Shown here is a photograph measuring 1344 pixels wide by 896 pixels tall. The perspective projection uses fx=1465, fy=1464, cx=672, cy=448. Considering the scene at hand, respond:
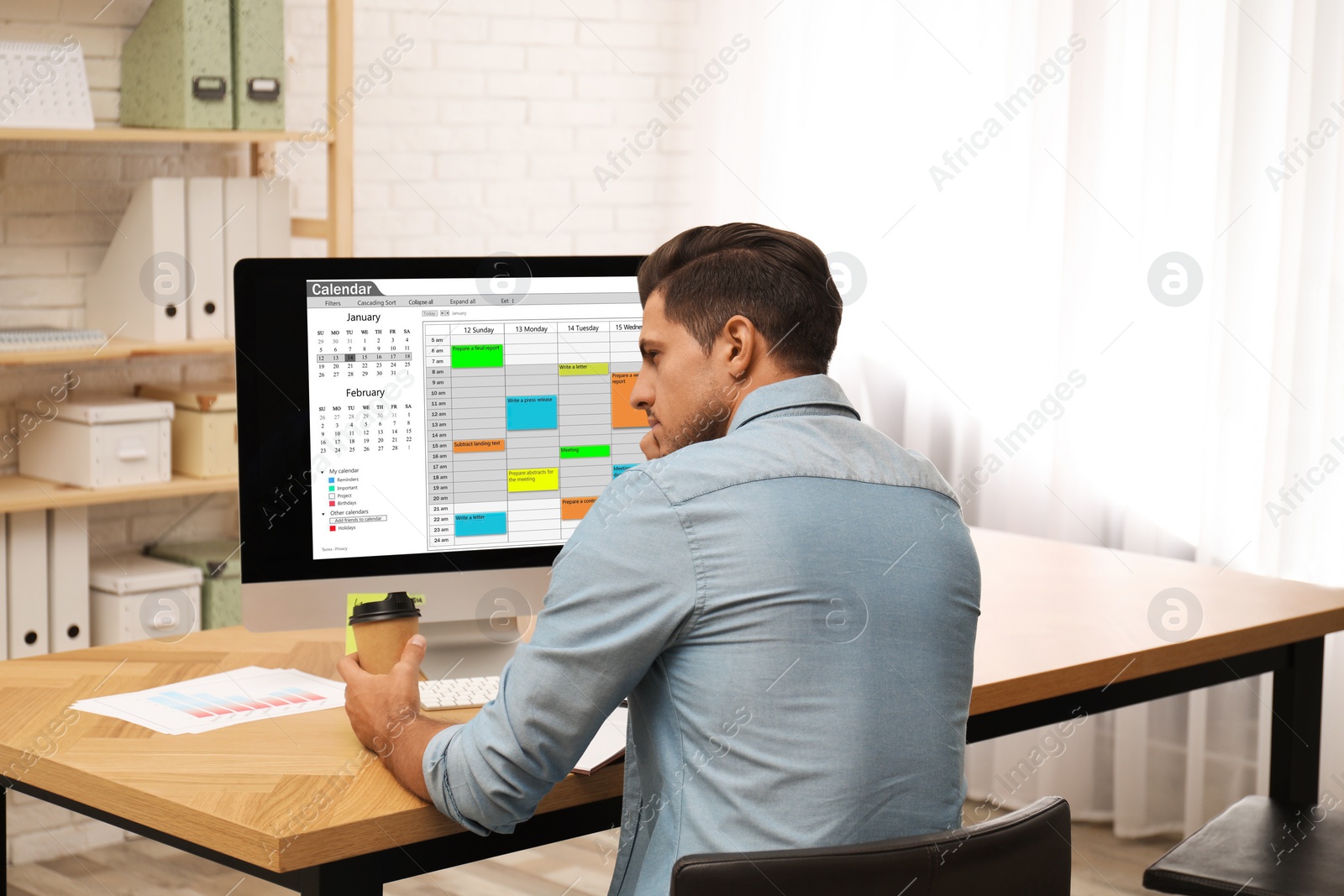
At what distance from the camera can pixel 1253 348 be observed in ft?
9.98

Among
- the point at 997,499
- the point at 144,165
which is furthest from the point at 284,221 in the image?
the point at 997,499

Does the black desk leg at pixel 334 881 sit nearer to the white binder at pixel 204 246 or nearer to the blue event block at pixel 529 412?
the blue event block at pixel 529 412

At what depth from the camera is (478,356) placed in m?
1.81

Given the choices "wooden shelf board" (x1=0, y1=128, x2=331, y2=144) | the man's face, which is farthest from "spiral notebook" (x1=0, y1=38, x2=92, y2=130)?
the man's face

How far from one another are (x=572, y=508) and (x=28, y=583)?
161 centimetres

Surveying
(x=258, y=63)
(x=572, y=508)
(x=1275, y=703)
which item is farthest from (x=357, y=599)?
(x=258, y=63)

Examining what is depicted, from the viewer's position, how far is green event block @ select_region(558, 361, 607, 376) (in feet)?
6.09

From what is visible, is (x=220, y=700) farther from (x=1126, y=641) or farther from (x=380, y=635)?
(x=1126, y=641)

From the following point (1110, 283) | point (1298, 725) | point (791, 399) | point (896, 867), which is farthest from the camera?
point (1110, 283)

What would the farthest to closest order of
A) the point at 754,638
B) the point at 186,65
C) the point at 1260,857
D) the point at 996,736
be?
the point at 186,65
the point at 1260,857
the point at 996,736
the point at 754,638

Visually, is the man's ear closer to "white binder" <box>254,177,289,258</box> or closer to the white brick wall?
"white binder" <box>254,177,289,258</box>

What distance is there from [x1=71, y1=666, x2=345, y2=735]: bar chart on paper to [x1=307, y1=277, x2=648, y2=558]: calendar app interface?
160 millimetres

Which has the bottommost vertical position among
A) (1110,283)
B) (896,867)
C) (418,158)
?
(896,867)

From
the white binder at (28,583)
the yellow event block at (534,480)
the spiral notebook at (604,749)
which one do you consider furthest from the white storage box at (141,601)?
the spiral notebook at (604,749)
